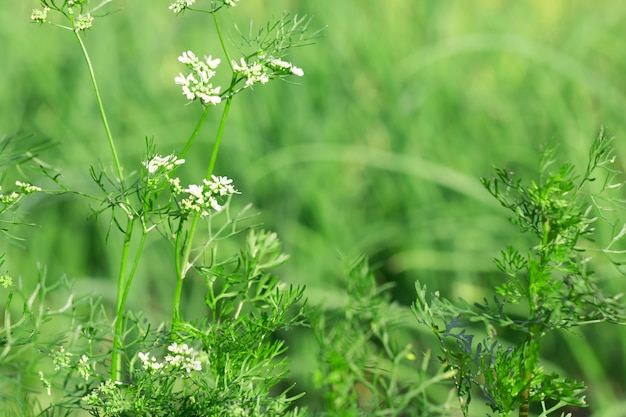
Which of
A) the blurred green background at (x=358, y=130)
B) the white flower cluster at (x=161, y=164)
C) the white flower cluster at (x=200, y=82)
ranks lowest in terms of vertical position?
the white flower cluster at (x=161, y=164)

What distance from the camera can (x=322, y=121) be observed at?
2.81 m

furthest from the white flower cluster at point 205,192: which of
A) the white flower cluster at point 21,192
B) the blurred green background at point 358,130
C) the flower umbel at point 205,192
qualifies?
the blurred green background at point 358,130

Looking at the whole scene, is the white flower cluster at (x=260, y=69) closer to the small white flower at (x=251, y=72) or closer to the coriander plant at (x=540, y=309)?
the small white flower at (x=251, y=72)

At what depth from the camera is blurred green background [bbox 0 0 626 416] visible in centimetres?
264

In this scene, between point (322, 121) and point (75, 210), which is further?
point (75, 210)

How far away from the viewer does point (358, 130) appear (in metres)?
3.05

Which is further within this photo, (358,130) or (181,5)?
(358,130)

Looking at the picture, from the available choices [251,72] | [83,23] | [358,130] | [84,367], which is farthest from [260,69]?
[358,130]

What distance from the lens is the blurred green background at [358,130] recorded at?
264 centimetres

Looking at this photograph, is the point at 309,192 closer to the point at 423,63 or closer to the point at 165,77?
the point at 423,63

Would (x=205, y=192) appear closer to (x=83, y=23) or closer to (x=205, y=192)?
(x=205, y=192)

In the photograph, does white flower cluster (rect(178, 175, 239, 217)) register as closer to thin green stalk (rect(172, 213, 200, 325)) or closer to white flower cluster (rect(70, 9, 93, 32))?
thin green stalk (rect(172, 213, 200, 325))

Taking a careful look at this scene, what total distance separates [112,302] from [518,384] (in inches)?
90.7

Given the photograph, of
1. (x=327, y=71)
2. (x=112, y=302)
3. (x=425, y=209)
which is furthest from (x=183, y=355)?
(x=327, y=71)
